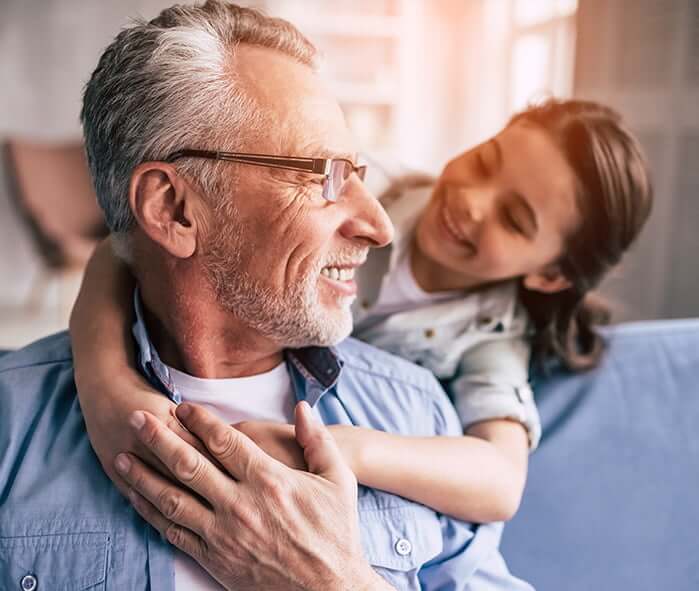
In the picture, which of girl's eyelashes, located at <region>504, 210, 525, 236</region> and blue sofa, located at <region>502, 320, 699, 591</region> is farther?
girl's eyelashes, located at <region>504, 210, 525, 236</region>

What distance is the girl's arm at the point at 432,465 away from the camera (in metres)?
1.12

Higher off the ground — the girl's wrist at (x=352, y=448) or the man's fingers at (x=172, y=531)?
the girl's wrist at (x=352, y=448)

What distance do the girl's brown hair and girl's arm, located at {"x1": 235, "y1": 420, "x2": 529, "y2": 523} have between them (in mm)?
422

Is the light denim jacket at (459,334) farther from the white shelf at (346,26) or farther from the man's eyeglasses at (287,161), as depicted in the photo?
the white shelf at (346,26)

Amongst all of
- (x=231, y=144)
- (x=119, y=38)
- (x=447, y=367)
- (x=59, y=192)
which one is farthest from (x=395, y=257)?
(x=59, y=192)

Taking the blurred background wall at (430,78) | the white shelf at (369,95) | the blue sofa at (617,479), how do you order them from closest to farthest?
the blue sofa at (617,479)
the blurred background wall at (430,78)
the white shelf at (369,95)

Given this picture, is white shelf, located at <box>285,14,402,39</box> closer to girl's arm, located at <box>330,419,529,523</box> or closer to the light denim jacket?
the light denim jacket

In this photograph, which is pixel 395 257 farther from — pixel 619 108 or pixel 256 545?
pixel 619 108

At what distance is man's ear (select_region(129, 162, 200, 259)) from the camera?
1.16 m

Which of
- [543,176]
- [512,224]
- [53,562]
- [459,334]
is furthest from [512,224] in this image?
[53,562]

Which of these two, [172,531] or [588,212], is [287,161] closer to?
[172,531]

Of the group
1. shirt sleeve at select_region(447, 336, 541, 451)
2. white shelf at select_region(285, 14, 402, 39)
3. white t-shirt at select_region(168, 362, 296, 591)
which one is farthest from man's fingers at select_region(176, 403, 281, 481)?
white shelf at select_region(285, 14, 402, 39)

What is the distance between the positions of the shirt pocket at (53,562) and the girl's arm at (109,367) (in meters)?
0.10


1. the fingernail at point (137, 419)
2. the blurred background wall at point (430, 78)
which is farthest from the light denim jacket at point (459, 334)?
the blurred background wall at point (430, 78)
